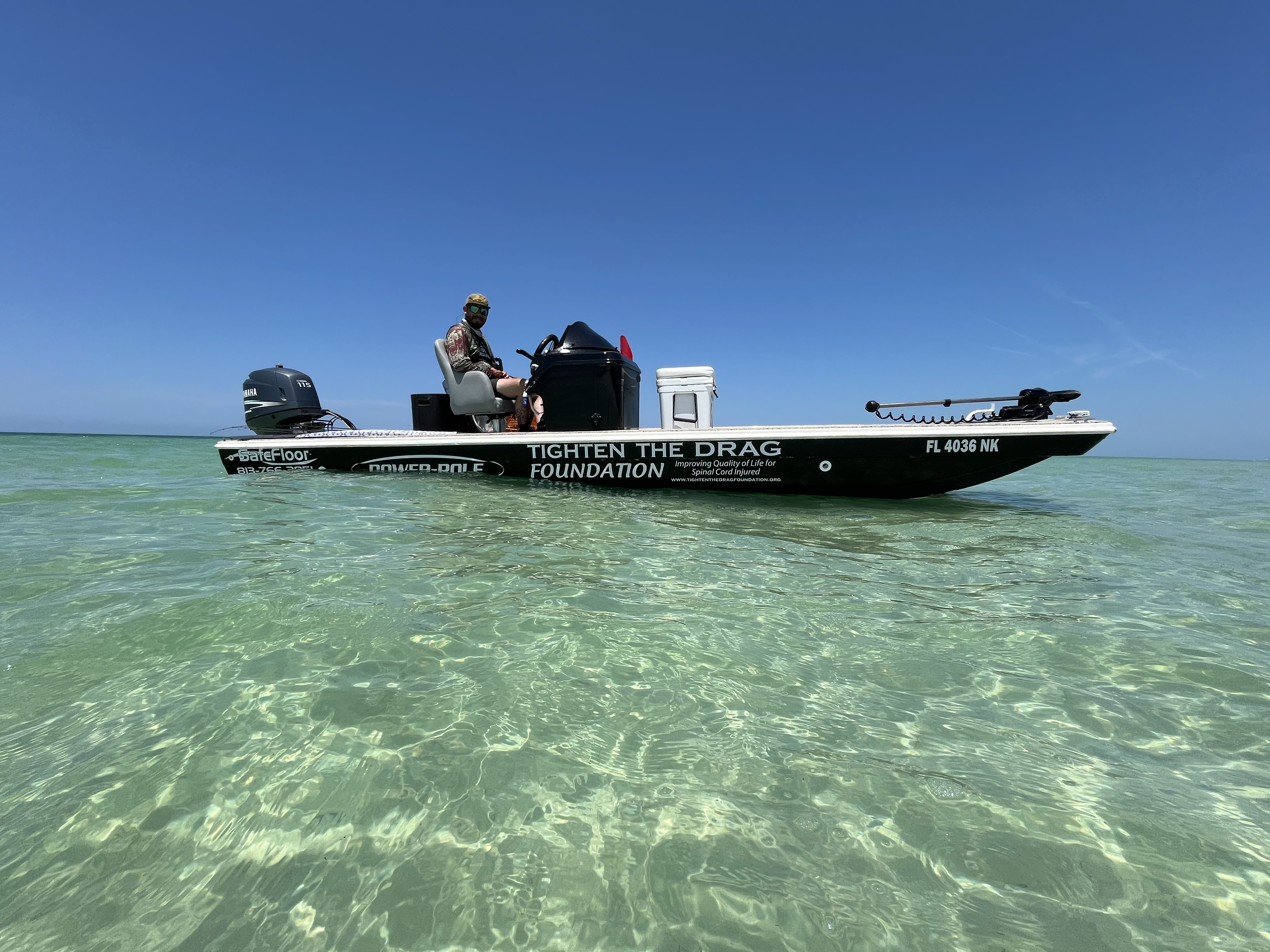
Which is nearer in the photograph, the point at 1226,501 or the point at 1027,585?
the point at 1027,585

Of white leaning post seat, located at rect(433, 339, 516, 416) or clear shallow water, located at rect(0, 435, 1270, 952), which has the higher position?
white leaning post seat, located at rect(433, 339, 516, 416)

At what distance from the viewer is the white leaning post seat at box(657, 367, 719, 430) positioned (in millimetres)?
8180

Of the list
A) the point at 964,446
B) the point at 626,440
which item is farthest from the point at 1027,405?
the point at 626,440

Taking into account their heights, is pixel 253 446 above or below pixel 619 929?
above

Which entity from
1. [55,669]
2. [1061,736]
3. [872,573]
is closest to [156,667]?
[55,669]

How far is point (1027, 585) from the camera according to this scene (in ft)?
11.6

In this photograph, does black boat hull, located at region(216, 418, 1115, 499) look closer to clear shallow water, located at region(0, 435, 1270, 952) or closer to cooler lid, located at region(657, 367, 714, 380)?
cooler lid, located at region(657, 367, 714, 380)

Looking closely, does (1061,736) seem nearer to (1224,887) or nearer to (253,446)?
(1224,887)

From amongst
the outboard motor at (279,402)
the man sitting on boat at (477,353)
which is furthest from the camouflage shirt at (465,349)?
the outboard motor at (279,402)

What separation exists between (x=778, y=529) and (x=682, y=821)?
404 cm

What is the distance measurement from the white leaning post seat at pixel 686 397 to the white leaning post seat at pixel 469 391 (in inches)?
95.1

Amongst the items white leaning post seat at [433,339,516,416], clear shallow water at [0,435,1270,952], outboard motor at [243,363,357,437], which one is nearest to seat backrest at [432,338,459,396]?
white leaning post seat at [433,339,516,416]

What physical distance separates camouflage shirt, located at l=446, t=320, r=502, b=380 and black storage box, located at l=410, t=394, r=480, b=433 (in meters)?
0.82

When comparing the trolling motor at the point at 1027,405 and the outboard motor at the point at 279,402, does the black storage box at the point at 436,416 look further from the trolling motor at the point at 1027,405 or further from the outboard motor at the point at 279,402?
the trolling motor at the point at 1027,405
